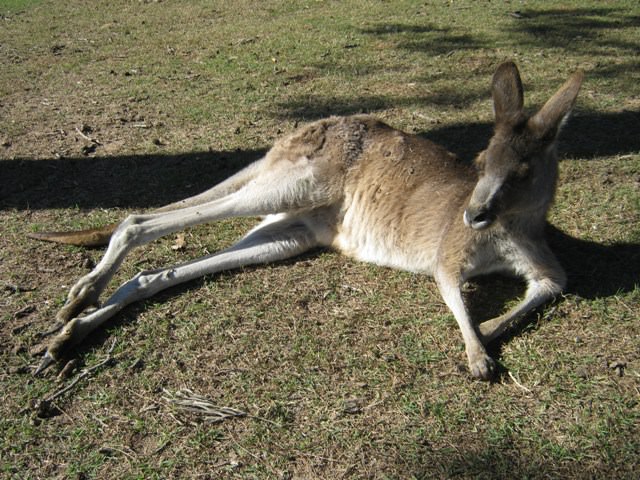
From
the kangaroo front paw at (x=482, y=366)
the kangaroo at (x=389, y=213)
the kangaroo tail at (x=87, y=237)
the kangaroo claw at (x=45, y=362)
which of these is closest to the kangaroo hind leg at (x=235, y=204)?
the kangaroo at (x=389, y=213)

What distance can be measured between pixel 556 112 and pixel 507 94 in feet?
0.94

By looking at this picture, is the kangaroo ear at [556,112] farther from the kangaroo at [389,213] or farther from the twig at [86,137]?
the twig at [86,137]

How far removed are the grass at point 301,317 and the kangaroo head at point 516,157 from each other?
578mm

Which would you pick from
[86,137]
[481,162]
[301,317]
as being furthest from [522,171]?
[86,137]

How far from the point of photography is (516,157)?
2.75 m

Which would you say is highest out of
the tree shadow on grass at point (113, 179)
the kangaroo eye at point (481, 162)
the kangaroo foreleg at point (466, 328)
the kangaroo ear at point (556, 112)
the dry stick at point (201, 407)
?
the kangaroo ear at point (556, 112)

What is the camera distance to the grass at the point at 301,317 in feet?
7.54

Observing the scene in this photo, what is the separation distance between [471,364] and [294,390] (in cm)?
77

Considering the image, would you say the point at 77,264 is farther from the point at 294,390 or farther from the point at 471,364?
the point at 471,364

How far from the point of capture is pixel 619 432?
7.52ft

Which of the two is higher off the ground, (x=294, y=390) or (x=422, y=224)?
(x=422, y=224)

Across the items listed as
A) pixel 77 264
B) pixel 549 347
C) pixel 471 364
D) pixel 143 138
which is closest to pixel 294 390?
pixel 471 364

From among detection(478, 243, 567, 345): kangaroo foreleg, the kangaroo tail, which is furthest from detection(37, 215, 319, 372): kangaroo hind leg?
detection(478, 243, 567, 345): kangaroo foreleg

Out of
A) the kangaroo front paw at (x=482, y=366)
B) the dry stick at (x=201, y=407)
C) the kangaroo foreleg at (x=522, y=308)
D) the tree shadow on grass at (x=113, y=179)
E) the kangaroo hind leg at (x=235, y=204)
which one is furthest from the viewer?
the tree shadow on grass at (x=113, y=179)
